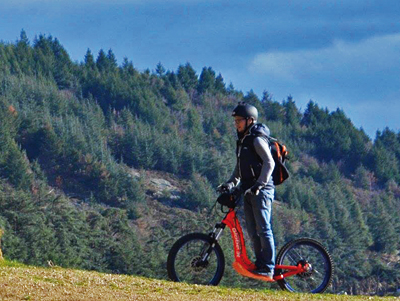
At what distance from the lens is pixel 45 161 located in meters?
173

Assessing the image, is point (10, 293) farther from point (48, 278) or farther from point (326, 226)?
point (326, 226)

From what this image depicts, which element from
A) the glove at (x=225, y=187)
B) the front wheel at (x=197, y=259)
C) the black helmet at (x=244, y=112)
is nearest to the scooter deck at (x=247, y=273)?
the front wheel at (x=197, y=259)

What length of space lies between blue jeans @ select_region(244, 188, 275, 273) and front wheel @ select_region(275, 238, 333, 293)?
0.29 meters

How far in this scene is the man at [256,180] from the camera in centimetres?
1285

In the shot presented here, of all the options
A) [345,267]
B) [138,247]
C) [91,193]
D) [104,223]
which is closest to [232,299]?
[138,247]

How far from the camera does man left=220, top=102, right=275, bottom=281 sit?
12852 mm

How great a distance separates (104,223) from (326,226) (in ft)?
195

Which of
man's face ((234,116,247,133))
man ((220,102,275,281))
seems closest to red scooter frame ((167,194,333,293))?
man ((220,102,275,281))

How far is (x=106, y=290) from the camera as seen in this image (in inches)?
465

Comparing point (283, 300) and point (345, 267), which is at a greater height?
point (345, 267)

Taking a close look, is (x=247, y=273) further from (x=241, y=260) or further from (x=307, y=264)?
(x=307, y=264)

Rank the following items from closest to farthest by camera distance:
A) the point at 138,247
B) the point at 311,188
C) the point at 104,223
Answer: the point at 138,247
the point at 104,223
the point at 311,188

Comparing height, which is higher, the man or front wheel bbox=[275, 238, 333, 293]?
the man

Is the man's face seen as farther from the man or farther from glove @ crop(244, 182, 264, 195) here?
glove @ crop(244, 182, 264, 195)
